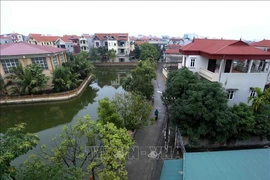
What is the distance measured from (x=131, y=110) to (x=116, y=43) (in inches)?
1238

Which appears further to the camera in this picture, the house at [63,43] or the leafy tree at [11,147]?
the house at [63,43]

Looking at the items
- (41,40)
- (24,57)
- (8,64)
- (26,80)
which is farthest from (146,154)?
(41,40)

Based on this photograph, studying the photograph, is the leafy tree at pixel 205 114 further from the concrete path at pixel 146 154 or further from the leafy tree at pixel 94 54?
the leafy tree at pixel 94 54

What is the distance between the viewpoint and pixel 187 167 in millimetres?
5883

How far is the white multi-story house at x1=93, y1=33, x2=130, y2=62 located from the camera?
37.5 m

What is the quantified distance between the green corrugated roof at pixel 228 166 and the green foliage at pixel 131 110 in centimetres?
360

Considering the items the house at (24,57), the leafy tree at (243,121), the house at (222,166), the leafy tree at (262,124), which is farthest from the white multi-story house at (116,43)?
the house at (222,166)

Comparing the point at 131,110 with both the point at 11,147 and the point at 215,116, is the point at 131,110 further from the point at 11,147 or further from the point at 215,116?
the point at 11,147

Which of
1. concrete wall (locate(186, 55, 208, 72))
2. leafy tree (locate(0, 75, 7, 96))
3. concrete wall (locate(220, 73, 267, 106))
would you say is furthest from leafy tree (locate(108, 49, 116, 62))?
concrete wall (locate(220, 73, 267, 106))

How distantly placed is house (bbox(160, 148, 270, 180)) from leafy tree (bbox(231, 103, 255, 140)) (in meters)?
2.01

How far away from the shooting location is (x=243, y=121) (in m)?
8.30

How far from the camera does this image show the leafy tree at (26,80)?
16.0 meters

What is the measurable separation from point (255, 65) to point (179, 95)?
449 inches

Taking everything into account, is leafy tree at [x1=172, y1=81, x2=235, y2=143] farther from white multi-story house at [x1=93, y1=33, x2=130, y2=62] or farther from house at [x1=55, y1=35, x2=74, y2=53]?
house at [x1=55, y1=35, x2=74, y2=53]
